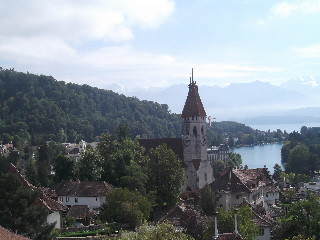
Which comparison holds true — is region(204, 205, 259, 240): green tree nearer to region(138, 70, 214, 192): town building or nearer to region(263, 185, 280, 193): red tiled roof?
region(138, 70, 214, 192): town building

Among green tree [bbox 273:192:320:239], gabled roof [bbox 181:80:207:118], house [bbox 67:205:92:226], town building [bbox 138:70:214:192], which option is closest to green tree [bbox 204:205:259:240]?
green tree [bbox 273:192:320:239]

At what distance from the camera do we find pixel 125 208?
116 feet

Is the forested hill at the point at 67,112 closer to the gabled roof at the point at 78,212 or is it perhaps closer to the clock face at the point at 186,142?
the clock face at the point at 186,142

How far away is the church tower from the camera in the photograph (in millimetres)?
58125

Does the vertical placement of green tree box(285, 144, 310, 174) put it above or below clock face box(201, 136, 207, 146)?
below

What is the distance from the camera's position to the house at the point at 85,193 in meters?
45.0

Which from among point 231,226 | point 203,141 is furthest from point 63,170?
point 231,226

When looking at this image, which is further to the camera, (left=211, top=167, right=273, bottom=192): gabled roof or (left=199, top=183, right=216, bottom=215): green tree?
(left=211, top=167, right=273, bottom=192): gabled roof

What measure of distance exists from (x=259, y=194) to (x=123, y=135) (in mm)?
19591

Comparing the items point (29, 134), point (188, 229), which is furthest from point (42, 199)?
point (29, 134)

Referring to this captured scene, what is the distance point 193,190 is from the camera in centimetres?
5606

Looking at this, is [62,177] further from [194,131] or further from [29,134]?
[29,134]

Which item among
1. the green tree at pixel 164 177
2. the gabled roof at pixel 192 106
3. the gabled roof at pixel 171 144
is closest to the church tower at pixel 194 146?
the gabled roof at pixel 192 106

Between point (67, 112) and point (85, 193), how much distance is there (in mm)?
116352
